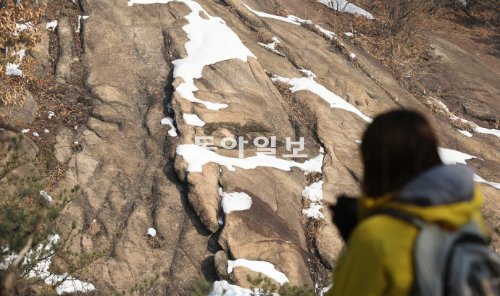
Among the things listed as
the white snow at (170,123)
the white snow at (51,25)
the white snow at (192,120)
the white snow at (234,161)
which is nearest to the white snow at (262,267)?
the white snow at (234,161)

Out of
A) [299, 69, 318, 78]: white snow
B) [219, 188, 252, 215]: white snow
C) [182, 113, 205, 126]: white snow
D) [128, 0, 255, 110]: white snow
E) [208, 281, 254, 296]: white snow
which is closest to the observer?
[208, 281, 254, 296]: white snow

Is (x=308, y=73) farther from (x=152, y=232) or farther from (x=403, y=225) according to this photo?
(x=403, y=225)

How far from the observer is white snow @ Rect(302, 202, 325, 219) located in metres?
9.70

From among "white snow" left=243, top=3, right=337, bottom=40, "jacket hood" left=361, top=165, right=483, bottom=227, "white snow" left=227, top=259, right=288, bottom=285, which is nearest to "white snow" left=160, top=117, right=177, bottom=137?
"white snow" left=227, top=259, right=288, bottom=285

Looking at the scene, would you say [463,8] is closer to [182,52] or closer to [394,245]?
[182,52]

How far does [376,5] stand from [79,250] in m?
17.5

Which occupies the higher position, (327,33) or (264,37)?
(264,37)

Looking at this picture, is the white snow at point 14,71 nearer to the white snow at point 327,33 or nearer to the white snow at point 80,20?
the white snow at point 80,20

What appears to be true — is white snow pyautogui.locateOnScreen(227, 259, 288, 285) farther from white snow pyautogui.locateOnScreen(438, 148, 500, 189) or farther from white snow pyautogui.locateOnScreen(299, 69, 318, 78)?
white snow pyautogui.locateOnScreen(299, 69, 318, 78)

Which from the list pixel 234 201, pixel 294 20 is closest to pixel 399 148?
pixel 234 201

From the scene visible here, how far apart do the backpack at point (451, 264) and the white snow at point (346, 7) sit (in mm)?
19035

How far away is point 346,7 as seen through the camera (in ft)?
66.4

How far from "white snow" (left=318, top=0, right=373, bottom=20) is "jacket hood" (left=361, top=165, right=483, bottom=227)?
18.9 m

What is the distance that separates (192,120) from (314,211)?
3001 mm
